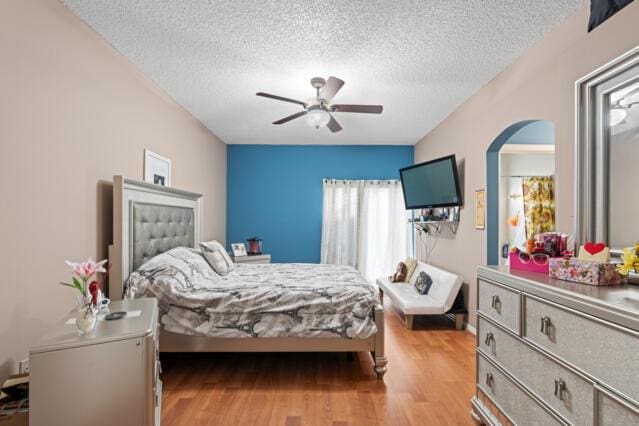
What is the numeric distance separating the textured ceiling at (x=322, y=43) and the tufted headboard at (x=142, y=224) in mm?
1057

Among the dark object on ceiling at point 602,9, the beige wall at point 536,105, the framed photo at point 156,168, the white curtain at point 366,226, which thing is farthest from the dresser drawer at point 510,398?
the white curtain at point 366,226

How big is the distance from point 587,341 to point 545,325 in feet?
0.74

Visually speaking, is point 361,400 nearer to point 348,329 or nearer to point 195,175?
point 348,329

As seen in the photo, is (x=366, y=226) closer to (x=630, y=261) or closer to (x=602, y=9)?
(x=602, y=9)

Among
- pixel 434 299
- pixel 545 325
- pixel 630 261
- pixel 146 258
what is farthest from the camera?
pixel 434 299

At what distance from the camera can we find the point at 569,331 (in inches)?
53.0

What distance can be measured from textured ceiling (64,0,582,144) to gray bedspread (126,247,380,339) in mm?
1692

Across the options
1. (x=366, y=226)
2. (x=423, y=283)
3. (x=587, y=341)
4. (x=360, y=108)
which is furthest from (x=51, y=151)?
(x=366, y=226)

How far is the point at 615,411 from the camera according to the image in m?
1.12

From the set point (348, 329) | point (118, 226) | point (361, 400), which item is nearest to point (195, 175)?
point (118, 226)

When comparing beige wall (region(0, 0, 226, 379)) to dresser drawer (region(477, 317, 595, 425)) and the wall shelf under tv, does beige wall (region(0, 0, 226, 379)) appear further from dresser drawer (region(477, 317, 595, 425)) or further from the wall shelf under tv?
the wall shelf under tv

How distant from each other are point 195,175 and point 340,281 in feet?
8.23

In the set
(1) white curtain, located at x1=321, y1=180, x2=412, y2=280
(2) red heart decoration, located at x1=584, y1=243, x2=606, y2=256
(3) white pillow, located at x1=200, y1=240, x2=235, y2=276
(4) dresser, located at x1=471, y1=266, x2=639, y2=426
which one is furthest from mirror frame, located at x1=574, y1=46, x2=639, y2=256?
(1) white curtain, located at x1=321, y1=180, x2=412, y2=280

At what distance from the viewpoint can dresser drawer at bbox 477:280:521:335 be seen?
1.70 metres
